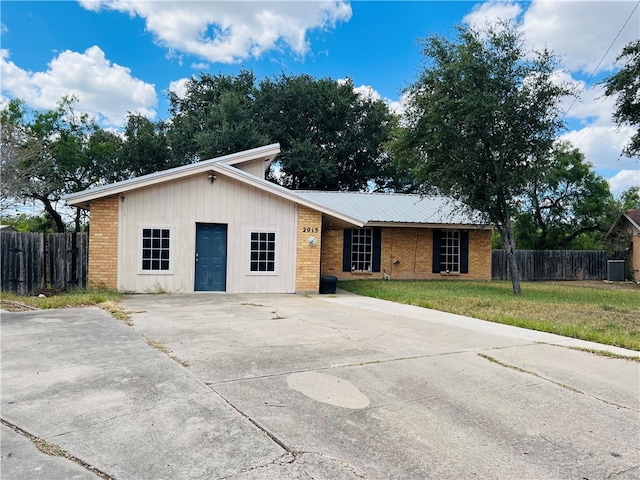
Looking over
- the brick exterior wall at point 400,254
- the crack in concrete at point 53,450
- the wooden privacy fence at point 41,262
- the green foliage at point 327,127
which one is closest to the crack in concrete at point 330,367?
the crack in concrete at point 53,450

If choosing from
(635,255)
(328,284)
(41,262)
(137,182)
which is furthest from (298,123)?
(41,262)

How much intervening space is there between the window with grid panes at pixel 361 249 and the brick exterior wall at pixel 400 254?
1.14 feet

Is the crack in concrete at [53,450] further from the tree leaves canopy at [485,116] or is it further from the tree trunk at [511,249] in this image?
the tree trunk at [511,249]

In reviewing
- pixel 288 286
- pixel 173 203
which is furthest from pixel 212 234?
pixel 288 286

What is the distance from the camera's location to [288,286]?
44.2 ft

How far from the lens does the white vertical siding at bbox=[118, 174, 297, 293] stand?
12281 mm

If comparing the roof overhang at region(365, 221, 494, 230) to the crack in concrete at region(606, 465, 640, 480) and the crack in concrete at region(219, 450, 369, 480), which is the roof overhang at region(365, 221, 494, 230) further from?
the crack in concrete at region(219, 450, 369, 480)

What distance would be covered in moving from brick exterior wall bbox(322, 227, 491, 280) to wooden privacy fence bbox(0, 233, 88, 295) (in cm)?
912

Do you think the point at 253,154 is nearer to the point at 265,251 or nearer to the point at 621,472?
the point at 265,251

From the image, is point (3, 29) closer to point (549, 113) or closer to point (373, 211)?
point (373, 211)

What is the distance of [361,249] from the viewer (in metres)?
18.6

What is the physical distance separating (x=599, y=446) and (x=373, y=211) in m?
16.5

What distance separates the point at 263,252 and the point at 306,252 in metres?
1.31

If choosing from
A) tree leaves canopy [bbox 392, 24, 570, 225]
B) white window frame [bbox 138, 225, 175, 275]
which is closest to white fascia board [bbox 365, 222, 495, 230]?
tree leaves canopy [bbox 392, 24, 570, 225]
